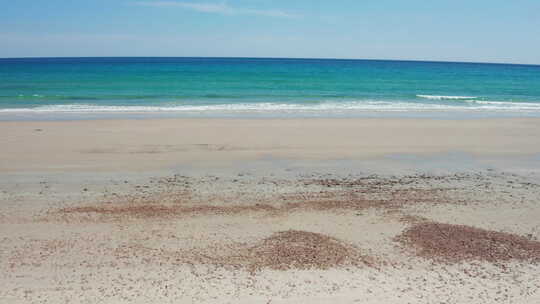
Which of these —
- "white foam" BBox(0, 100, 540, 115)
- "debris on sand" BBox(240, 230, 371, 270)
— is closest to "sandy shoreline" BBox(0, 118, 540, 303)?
"debris on sand" BBox(240, 230, 371, 270)

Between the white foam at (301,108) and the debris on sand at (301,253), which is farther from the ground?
the white foam at (301,108)

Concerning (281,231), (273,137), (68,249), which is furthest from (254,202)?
(273,137)

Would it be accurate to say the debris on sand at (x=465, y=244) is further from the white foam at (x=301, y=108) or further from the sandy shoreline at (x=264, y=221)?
the white foam at (x=301, y=108)

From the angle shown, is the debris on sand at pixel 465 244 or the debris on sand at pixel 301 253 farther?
the debris on sand at pixel 465 244

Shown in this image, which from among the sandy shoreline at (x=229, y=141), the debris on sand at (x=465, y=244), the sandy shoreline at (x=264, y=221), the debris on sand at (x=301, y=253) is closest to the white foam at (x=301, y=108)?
the sandy shoreline at (x=229, y=141)

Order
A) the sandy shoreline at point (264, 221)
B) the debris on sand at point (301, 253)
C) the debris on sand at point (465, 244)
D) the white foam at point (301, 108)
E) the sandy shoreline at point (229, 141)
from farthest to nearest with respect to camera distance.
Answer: the white foam at point (301, 108) < the sandy shoreline at point (229, 141) < the debris on sand at point (465, 244) < the debris on sand at point (301, 253) < the sandy shoreline at point (264, 221)

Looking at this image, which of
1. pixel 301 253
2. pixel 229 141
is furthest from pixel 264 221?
pixel 229 141

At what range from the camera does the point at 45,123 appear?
18375mm

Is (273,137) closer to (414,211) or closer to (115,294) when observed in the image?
(414,211)

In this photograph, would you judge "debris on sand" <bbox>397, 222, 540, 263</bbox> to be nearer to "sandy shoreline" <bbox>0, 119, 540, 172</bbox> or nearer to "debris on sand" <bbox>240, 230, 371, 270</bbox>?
"debris on sand" <bbox>240, 230, 371, 270</bbox>

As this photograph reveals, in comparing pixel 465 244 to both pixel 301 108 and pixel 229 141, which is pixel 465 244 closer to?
pixel 229 141

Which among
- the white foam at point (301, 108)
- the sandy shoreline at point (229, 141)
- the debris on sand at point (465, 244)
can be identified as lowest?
the debris on sand at point (465, 244)

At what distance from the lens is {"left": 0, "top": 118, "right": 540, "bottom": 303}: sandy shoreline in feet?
19.0

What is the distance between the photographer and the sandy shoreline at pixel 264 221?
5.79m
